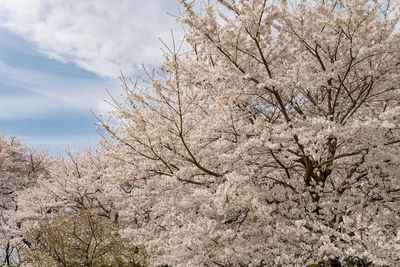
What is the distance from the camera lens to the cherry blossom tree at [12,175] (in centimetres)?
2217

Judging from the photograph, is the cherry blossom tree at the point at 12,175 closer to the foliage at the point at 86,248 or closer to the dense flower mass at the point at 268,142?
the foliage at the point at 86,248

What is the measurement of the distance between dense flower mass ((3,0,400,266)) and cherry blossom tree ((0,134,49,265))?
19.5 m

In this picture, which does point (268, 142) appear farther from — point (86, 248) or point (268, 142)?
point (86, 248)

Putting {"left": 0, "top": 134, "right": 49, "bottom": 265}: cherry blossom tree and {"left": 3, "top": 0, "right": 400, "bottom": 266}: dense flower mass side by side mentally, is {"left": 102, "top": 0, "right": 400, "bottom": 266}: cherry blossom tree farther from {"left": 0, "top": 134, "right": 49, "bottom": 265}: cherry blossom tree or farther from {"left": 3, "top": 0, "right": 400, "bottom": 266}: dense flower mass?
{"left": 0, "top": 134, "right": 49, "bottom": 265}: cherry blossom tree

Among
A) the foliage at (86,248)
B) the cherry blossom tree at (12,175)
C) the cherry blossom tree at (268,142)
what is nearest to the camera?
the cherry blossom tree at (268,142)

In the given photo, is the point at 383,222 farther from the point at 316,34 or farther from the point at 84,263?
the point at 84,263

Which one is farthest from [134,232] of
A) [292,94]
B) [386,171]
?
[386,171]

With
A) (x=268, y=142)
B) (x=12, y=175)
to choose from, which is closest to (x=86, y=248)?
(x=268, y=142)

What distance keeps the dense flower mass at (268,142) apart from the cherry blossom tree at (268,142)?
0.03 m

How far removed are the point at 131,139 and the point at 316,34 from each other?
4304 millimetres

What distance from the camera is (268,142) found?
5074 mm

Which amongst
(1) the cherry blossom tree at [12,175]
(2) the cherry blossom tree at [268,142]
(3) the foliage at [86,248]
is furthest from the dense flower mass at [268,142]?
(1) the cherry blossom tree at [12,175]

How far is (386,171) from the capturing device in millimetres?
6105

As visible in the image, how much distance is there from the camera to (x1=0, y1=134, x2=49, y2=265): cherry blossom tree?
2217cm
